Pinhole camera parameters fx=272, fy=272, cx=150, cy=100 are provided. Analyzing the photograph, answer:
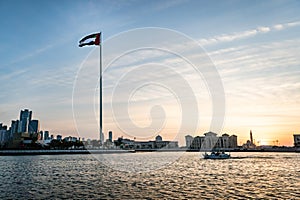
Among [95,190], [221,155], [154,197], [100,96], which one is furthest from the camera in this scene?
[100,96]

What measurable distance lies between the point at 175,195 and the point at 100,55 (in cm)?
14531

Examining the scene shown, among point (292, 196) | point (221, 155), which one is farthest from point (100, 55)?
point (292, 196)

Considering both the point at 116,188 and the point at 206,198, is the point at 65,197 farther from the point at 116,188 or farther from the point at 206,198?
the point at 206,198

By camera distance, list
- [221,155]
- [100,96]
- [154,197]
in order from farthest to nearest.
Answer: [100,96] < [221,155] < [154,197]

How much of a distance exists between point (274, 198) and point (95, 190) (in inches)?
900

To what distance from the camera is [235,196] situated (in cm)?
3319

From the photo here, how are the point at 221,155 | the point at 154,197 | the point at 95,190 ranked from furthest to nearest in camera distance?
the point at 221,155, the point at 95,190, the point at 154,197

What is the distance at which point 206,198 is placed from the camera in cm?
3209

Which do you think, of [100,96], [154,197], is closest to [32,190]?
[154,197]

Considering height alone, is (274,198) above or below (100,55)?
below

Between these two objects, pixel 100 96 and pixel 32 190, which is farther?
pixel 100 96

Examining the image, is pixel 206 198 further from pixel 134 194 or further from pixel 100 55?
pixel 100 55

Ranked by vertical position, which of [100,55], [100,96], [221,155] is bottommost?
[221,155]

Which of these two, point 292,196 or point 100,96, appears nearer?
point 292,196
